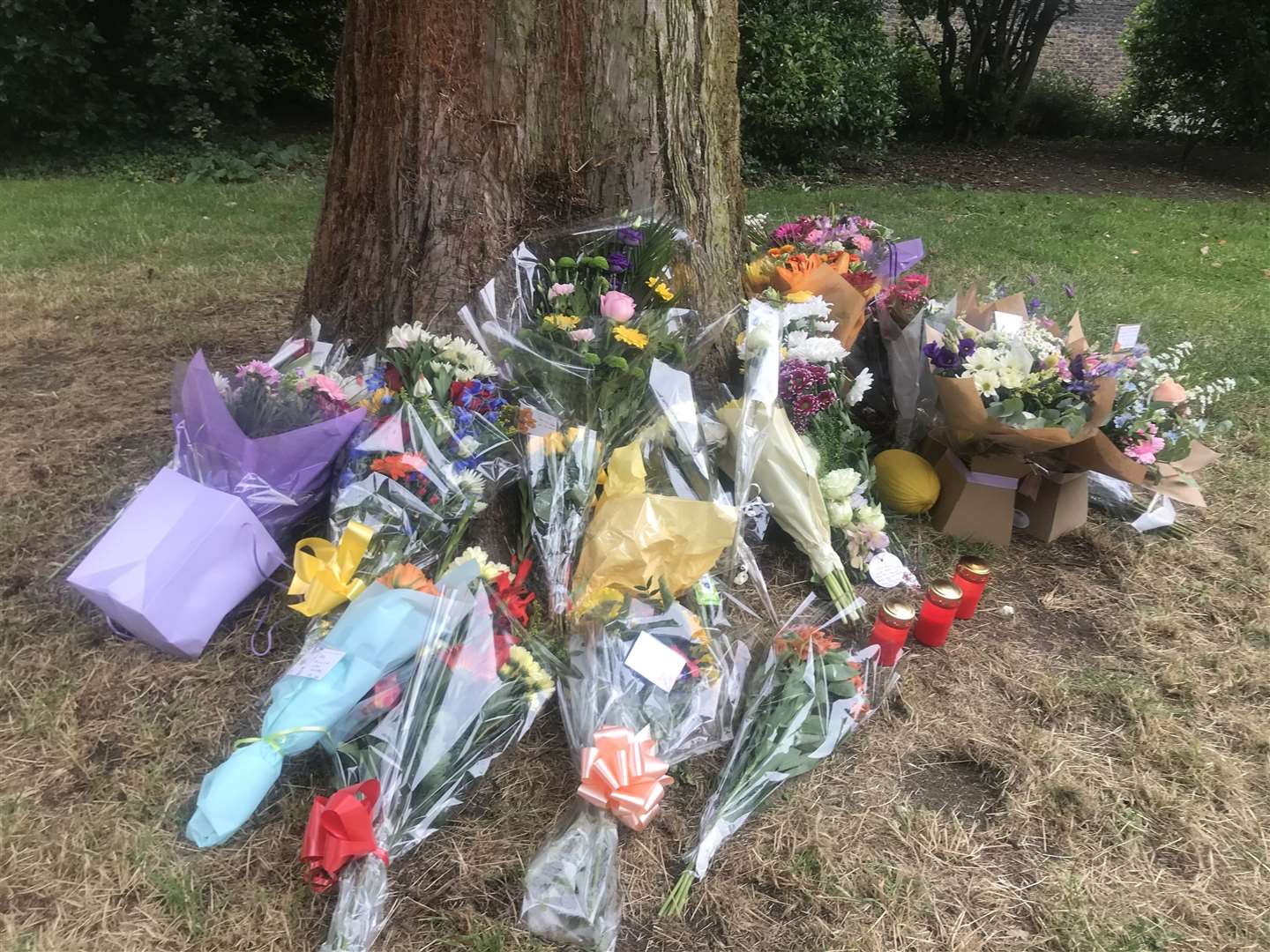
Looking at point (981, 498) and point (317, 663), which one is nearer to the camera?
point (317, 663)

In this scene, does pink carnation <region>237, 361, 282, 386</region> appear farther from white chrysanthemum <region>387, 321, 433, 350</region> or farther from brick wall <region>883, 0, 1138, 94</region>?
brick wall <region>883, 0, 1138, 94</region>

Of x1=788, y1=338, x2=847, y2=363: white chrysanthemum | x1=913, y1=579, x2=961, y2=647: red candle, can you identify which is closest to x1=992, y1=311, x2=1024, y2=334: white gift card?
x1=788, y1=338, x2=847, y2=363: white chrysanthemum

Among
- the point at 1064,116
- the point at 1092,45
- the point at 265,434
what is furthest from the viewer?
the point at 1092,45

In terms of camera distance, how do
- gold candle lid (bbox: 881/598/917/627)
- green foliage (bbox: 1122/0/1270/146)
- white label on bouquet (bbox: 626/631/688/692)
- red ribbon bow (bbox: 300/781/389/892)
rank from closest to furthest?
red ribbon bow (bbox: 300/781/389/892) < white label on bouquet (bbox: 626/631/688/692) < gold candle lid (bbox: 881/598/917/627) < green foliage (bbox: 1122/0/1270/146)

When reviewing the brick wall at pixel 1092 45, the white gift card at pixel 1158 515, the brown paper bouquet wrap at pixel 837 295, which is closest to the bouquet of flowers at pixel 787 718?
the brown paper bouquet wrap at pixel 837 295

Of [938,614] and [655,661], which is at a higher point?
[655,661]

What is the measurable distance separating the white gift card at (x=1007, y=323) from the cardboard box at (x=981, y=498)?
41cm

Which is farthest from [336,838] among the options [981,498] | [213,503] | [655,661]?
[981,498]

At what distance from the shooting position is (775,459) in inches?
96.2

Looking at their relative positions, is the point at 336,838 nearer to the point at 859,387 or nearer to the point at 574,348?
the point at 574,348

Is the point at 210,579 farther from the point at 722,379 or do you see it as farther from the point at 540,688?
the point at 722,379

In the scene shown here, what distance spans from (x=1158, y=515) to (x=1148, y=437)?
0.34 metres

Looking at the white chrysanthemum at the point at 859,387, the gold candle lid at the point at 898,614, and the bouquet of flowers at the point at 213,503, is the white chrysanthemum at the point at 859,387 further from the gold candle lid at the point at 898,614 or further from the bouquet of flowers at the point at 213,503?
the bouquet of flowers at the point at 213,503

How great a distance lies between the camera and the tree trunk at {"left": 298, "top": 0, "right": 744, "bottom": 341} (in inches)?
89.2
